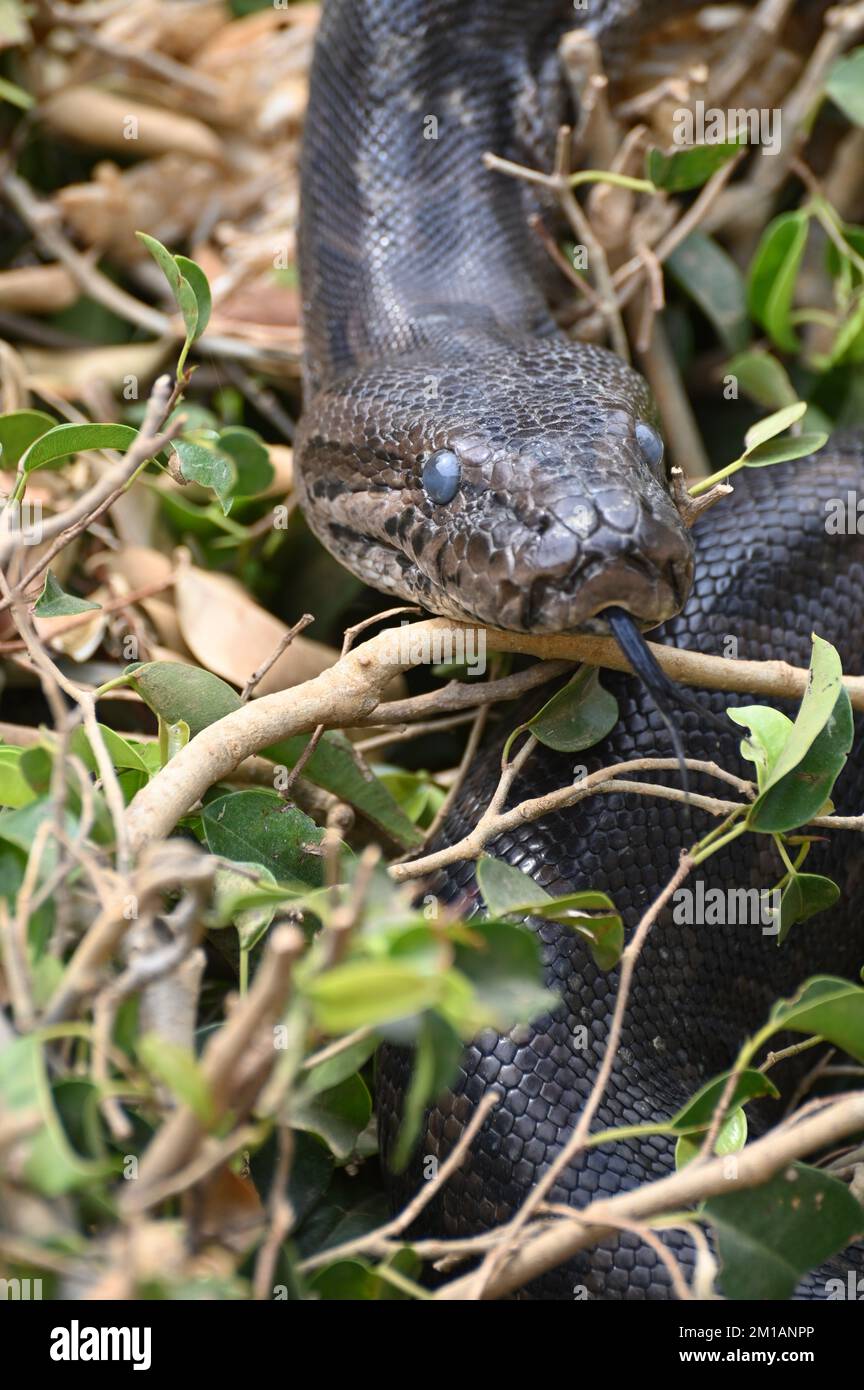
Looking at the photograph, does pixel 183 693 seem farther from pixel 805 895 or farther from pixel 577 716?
pixel 805 895

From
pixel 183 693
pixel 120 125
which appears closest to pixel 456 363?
pixel 183 693

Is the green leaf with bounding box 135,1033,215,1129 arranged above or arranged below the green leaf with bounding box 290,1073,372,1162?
above

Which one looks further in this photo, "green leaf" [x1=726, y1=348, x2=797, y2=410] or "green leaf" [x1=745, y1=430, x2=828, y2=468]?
"green leaf" [x1=726, y1=348, x2=797, y2=410]

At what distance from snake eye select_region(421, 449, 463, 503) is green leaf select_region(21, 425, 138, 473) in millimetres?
466

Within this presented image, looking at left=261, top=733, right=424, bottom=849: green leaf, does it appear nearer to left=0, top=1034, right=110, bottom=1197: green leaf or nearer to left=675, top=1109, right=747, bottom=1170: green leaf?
left=675, top=1109, right=747, bottom=1170: green leaf

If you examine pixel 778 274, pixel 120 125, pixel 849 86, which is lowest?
pixel 778 274

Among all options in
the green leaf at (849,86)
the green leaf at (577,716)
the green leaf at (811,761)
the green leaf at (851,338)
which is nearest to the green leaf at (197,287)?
the green leaf at (577,716)

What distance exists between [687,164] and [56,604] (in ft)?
5.15

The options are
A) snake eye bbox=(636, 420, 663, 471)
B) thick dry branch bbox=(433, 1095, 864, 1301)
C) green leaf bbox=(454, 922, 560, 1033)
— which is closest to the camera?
green leaf bbox=(454, 922, 560, 1033)

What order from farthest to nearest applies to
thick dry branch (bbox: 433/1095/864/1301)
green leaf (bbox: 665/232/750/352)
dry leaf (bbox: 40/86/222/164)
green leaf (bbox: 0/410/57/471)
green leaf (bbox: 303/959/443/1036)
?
dry leaf (bbox: 40/86/222/164), green leaf (bbox: 665/232/750/352), green leaf (bbox: 0/410/57/471), thick dry branch (bbox: 433/1095/864/1301), green leaf (bbox: 303/959/443/1036)

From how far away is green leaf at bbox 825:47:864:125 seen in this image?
2928 millimetres

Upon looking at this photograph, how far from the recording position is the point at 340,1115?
1778mm

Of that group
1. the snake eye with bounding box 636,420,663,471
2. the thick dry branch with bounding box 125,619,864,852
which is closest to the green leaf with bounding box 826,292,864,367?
the snake eye with bounding box 636,420,663,471
